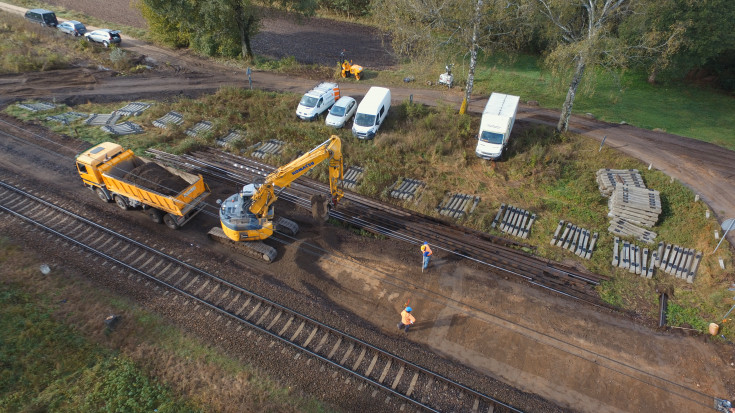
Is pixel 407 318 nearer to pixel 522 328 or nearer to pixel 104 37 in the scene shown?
pixel 522 328

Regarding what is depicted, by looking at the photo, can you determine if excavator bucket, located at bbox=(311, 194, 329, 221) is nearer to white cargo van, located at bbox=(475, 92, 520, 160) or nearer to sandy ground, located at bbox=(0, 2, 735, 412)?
sandy ground, located at bbox=(0, 2, 735, 412)

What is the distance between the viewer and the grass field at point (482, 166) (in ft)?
52.6

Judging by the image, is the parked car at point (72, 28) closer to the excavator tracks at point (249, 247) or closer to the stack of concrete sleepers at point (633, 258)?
the excavator tracks at point (249, 247)

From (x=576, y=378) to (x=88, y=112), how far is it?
32274mm

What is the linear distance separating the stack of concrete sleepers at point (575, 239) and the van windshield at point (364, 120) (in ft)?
39.4

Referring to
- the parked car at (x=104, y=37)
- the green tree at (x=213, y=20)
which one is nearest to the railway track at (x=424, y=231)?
the green tree at (x=213, y=20)

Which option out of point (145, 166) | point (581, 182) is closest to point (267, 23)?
point (145, 166)

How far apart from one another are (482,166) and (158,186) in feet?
54.3

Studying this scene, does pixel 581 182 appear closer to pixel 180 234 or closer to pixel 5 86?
pixel 180 234

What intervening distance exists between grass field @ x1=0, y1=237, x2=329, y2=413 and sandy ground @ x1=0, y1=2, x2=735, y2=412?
4.05 metres

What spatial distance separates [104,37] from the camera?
36719 millimetres

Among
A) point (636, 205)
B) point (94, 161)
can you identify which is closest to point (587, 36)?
point (636, 205)

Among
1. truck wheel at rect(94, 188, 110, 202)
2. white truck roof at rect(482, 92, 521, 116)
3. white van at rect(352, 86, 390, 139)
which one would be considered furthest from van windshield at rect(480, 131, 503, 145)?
truck wheel at rect(94, 188, 110, 202)

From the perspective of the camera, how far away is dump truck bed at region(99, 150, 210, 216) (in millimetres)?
16703
